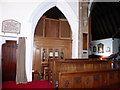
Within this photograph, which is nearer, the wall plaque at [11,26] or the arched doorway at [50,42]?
the wall plaque at [11,26]

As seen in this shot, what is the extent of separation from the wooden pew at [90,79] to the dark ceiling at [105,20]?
5848 millimetres

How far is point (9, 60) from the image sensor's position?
4.58 metres

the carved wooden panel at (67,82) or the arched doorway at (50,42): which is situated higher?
the arched doorway at (50,42)

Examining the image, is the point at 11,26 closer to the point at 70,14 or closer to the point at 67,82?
the point at 70,14

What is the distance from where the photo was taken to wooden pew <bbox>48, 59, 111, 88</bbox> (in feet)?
11.4

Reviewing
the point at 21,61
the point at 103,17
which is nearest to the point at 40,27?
the point at 21,61

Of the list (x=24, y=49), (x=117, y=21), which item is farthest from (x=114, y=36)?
(x=24, y=49)

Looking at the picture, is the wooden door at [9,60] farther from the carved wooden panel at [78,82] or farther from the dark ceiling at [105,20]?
the dark ceiling at [105,20]

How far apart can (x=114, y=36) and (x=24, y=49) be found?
9942mm

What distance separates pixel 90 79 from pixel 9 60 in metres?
3.42

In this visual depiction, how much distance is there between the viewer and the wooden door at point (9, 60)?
14.8 feet

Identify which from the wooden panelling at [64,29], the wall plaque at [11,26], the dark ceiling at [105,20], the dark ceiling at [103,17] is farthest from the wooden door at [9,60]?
the dark ceiling at [105,20]

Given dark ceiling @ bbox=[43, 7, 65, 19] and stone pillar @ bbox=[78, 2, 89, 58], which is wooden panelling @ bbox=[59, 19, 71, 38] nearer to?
dark ceiling @ bbox=[43, 7, 65, 19]

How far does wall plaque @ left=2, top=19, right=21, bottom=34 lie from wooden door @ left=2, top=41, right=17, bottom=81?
51cm
